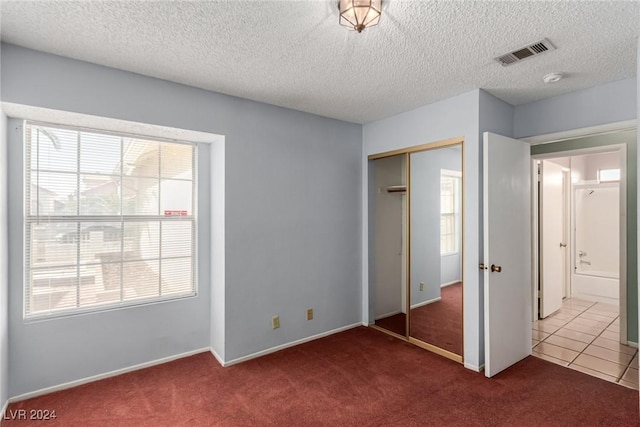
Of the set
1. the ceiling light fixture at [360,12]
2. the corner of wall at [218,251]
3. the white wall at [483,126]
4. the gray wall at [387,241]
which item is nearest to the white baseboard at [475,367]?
the white wall at [483,126]

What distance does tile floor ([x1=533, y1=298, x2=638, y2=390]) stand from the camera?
2857mm

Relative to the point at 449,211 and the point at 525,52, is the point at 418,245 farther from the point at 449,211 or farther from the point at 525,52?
the point at 525,52

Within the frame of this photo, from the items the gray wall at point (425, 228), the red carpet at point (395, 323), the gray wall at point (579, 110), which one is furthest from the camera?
the red carpet at point (395, 323)

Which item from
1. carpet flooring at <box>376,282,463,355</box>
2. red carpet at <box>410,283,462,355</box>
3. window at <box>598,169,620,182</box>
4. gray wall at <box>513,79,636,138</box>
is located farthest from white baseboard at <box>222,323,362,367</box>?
window at <box>598,169,620,182</box>

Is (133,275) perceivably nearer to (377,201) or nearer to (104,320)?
(104,320)

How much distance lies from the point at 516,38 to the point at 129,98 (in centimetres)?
282

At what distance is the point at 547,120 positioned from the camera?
3055 millimetres

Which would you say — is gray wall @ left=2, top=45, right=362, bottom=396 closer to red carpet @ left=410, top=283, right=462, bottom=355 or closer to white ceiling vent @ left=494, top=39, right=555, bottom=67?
red carpet @ left=410, top=283, right=462, bottom=355

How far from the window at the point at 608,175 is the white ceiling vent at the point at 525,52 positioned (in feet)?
15.3

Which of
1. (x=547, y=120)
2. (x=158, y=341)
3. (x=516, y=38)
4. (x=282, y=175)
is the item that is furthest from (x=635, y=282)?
(x=158, y=341)

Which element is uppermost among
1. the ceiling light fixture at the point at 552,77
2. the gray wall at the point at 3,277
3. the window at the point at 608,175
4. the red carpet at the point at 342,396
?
the ceiling light fixture at the point at 552,77

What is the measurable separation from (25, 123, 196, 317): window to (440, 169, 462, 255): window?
8.55 feet

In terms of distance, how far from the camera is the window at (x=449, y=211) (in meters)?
3.14

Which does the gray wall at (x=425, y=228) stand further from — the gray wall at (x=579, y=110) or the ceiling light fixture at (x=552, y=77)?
the ceiling light fixture at (x=552, y=77)
